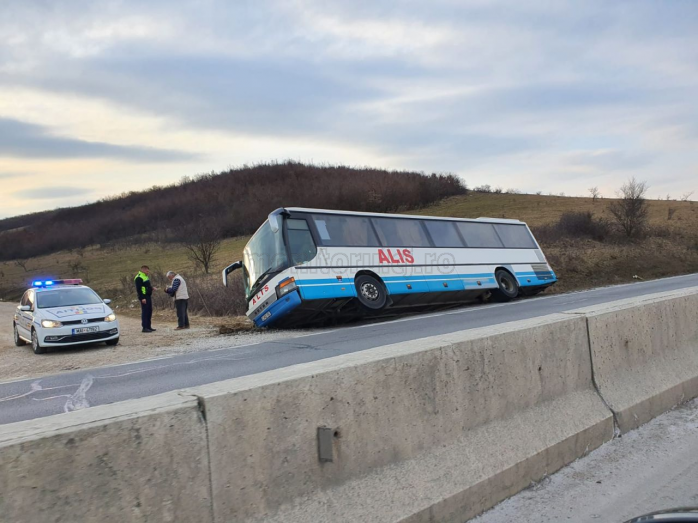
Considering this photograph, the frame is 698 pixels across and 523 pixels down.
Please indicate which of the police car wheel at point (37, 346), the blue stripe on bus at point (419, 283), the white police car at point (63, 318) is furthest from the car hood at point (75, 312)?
the blue stripe on bus at point (419, 283)

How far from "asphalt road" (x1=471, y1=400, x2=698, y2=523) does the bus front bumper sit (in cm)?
942

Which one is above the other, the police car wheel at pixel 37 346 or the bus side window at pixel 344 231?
the bus side window at pixel 344 231

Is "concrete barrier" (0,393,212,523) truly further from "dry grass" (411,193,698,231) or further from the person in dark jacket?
"dry grass" (411,193,698,231)

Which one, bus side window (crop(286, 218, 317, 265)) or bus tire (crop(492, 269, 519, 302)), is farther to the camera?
bus tire (crop(492, 269, 519, 302))

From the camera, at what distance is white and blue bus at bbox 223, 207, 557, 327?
1446 centimetres

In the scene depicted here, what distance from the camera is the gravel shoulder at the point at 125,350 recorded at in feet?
40.0

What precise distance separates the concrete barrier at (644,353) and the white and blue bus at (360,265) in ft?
28.8

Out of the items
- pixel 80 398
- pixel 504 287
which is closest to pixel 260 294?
pixel 80 398

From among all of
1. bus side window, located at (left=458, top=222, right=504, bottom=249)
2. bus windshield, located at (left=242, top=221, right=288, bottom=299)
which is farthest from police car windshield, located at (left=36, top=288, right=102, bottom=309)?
bus side window, located at (left=458, top=222, right=504, bottom=249)

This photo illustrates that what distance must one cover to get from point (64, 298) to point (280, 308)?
211 inches

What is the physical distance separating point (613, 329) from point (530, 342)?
1.26m

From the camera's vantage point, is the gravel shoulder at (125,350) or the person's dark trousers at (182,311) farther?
the person's dark trousers at (182,311)

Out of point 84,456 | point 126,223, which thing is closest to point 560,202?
point 84,456

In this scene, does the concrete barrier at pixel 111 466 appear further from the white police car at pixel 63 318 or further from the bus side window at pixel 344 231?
the bus side window at pixel 344 231
